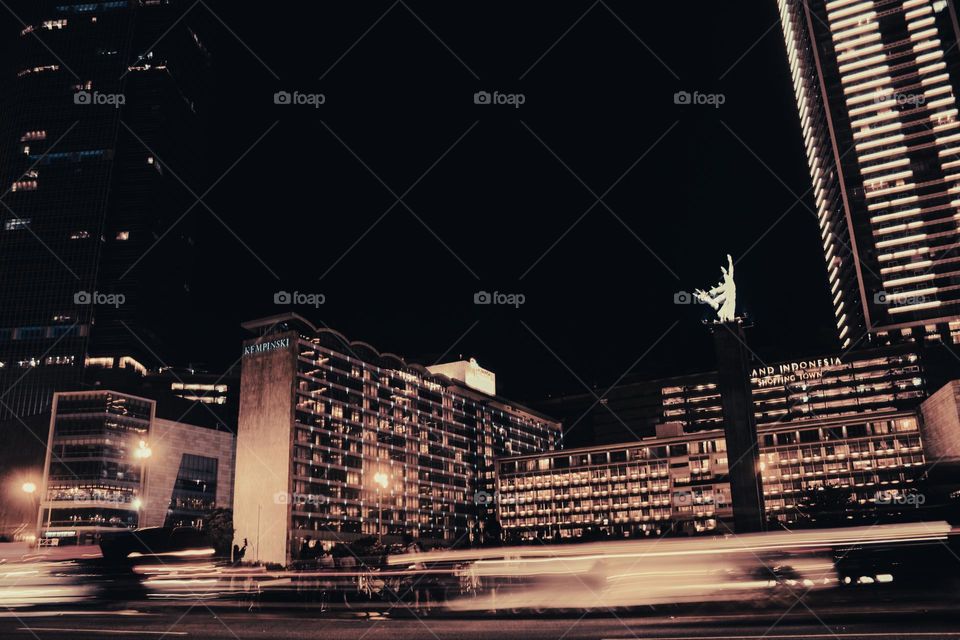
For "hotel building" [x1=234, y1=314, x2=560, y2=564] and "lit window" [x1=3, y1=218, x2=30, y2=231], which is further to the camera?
"lit window" [x1=3, y1=218, x2=30, y2=231]

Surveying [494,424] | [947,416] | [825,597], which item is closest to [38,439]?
[494,424]

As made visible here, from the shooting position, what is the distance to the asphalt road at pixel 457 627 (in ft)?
39.1

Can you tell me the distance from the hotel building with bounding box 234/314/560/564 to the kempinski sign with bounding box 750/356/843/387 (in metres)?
73.5

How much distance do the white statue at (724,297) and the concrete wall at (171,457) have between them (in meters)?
113

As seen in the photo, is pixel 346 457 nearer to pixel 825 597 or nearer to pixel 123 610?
pixel 123 610

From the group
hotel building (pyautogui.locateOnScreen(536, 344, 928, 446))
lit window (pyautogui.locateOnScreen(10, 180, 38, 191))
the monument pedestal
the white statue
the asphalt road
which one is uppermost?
lit window (pyautogui.locateOnScreen(10, 180, 38, 191))

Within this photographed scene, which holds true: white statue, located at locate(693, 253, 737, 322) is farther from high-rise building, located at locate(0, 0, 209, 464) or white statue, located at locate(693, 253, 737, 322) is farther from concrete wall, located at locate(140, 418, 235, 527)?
high-rise building, located at locate(0, 0, 209, 464)

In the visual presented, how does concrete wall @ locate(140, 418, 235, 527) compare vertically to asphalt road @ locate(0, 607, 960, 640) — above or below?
above

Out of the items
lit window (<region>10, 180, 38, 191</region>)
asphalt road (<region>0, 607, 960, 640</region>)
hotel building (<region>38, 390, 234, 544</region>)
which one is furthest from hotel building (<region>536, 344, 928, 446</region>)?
lit window (<region>10, 180, 38, 191</region>)

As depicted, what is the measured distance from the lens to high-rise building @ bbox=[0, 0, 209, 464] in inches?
6038

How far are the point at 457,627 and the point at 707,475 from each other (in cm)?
12525

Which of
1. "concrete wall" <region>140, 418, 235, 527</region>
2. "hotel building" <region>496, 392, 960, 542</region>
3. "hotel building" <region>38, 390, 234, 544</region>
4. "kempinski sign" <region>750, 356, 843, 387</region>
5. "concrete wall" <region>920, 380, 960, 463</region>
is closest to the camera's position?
"concrete wall" <region>920, 380, 960, 463</region>

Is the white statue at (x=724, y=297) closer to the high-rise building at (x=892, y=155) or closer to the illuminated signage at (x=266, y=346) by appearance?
the illuminated signage at (x=266, y=346)

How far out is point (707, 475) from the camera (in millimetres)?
129375
